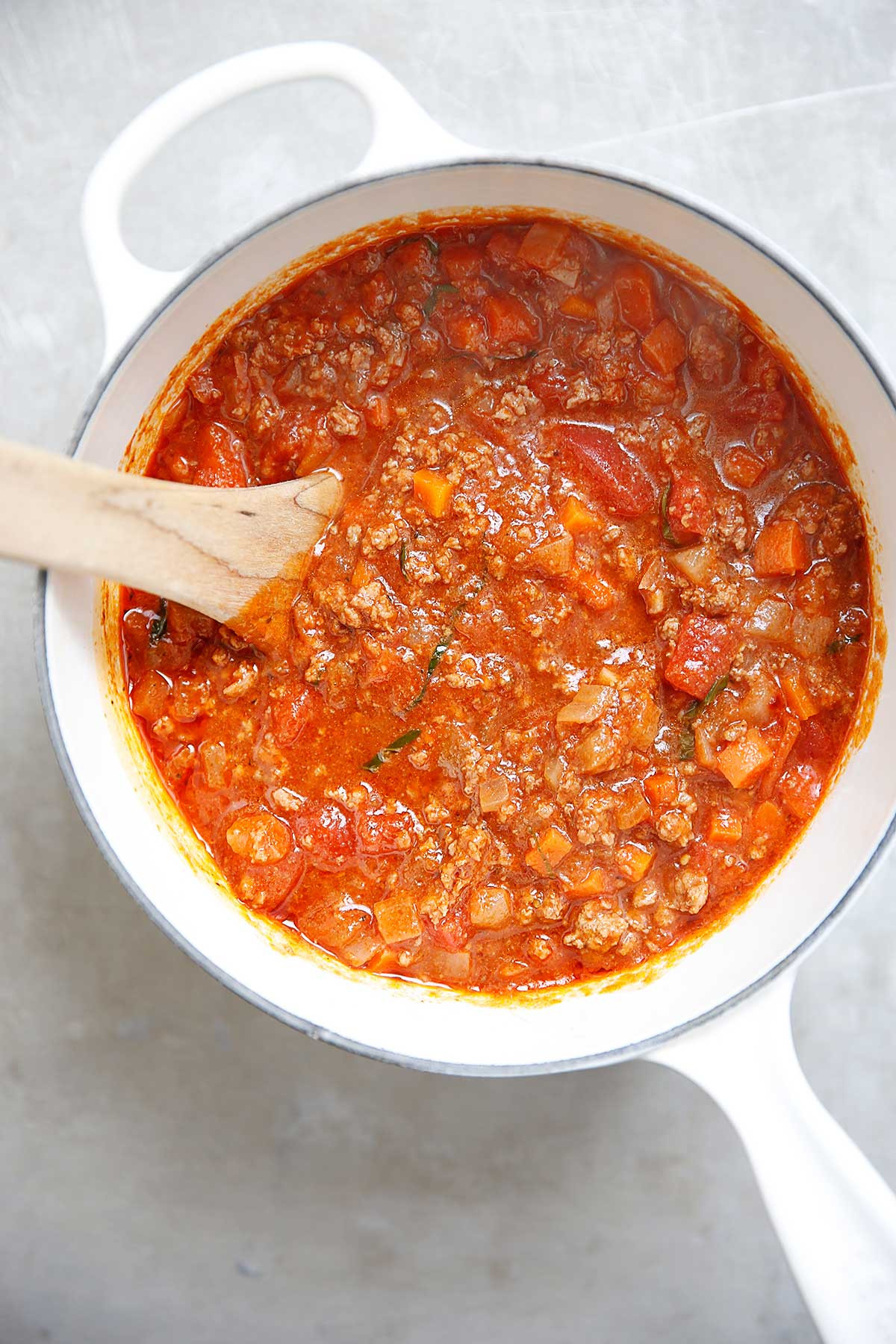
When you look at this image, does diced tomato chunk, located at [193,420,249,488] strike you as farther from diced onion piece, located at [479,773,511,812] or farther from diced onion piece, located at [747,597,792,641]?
diced onion piece, located at [747,597,792,641]

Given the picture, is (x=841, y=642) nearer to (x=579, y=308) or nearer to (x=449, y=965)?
(x=579, y=308)

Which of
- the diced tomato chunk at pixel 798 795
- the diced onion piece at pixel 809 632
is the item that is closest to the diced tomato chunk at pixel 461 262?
the diced onion piece at pixel 809 632

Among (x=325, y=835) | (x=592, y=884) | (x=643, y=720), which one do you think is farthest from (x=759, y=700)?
(x=325, y=835)

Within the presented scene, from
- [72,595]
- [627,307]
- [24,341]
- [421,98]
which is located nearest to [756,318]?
[627,307]

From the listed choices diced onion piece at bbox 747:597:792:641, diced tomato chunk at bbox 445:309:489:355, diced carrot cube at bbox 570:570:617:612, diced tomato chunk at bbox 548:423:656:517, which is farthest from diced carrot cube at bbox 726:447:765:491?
diced tomato chunk at bbox 445:309:489:355

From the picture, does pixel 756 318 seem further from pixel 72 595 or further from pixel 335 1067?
pixel 335 1067

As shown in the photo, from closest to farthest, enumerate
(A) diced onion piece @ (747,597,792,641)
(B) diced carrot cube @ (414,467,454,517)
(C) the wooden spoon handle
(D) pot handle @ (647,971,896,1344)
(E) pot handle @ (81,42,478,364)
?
(C) the wooden spoon handle, (D) pot handle @ (647,971,896,1344), (E) pot handle @ (81,42,478,364), (B) diced carrot cube @ (414,467,454,517), (A) diced onion piece @ (747,597,792,641)
